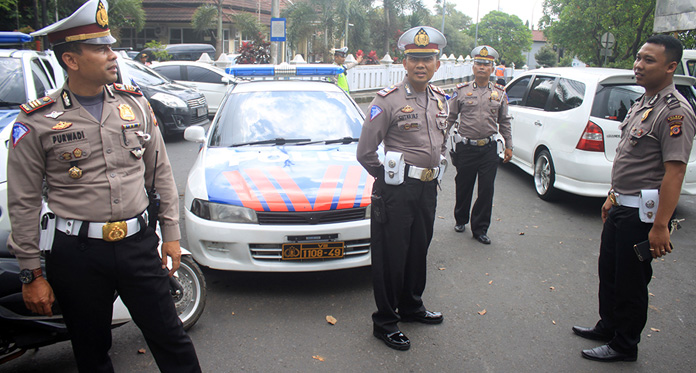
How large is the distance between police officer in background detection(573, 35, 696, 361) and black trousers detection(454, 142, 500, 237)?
6.73ft

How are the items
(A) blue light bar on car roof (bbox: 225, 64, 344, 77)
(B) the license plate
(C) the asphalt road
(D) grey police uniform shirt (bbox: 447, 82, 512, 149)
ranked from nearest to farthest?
(C) the asphalt road
(B) the license plate
(D) grey police uniform shirt (bbox: 447, 82, 512, 149)
(A) blue light bar on car roof (bbox: 225, 64, 344, 77)

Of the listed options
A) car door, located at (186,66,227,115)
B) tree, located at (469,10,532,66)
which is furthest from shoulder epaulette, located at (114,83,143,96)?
tree, located at (469,10,532,66)

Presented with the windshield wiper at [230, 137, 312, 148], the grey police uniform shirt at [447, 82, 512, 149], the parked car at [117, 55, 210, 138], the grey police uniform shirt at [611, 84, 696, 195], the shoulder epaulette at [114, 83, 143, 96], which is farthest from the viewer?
the parked car at [117, 55, 210, 138]

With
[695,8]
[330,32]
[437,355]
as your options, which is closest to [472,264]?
[437,355]

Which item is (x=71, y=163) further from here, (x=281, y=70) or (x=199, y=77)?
(x=199, y=77)

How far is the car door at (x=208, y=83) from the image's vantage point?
526 inches

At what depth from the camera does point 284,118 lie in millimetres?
5180

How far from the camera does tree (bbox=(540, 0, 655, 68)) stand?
651 inches

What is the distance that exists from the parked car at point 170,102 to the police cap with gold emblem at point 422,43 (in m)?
7.76

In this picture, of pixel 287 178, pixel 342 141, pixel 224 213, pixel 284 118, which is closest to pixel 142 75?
pixel 284 118

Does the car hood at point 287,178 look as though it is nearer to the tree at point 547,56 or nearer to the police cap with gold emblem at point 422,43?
the police cap with gold emblem at point 422,43

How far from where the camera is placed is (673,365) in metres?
3.26

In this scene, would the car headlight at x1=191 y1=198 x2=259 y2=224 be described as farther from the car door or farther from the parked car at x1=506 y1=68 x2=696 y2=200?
the car door

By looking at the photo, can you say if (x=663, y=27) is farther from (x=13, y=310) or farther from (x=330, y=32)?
(x=330, y=32)
